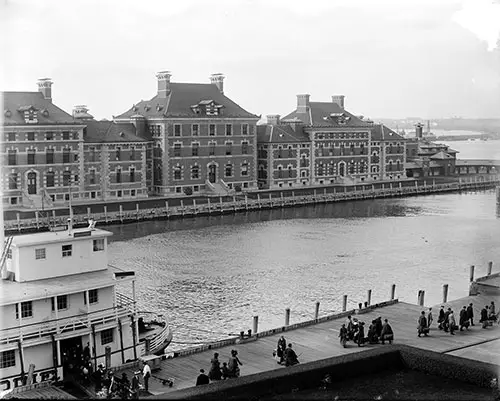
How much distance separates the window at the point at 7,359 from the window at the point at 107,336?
1.62 meters

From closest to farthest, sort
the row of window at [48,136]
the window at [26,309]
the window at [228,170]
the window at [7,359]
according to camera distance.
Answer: the window at [7,359] → the window at [26,309] → the row of window at [48,136] → the window at [228,170]

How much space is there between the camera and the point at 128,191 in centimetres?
4456

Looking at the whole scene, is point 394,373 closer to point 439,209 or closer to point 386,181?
point 439,209

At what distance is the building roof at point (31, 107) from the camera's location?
39.6m

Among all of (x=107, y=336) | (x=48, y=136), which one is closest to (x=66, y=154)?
(x=48, y=136)

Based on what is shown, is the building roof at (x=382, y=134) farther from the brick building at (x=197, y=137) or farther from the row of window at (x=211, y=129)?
the row of window at (x=211, y=129)

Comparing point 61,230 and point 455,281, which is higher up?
point 61,230

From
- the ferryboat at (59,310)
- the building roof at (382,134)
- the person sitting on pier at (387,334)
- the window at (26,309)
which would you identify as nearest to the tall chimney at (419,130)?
the building roof at (382,134)

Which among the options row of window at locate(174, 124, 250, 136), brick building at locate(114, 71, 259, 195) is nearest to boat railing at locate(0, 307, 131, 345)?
brick building at locate(114, 71, 259, 195)

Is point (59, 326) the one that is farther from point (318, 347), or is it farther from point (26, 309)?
point (318, 347)

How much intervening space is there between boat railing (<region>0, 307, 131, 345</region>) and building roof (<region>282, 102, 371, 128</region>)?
135 feet

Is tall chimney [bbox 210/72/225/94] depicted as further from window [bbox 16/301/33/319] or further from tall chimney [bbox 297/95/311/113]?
window [bbox 16/301/33/319]

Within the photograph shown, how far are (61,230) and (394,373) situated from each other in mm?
7408

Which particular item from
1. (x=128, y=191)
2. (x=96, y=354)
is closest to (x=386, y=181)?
(x=128, y=191)
